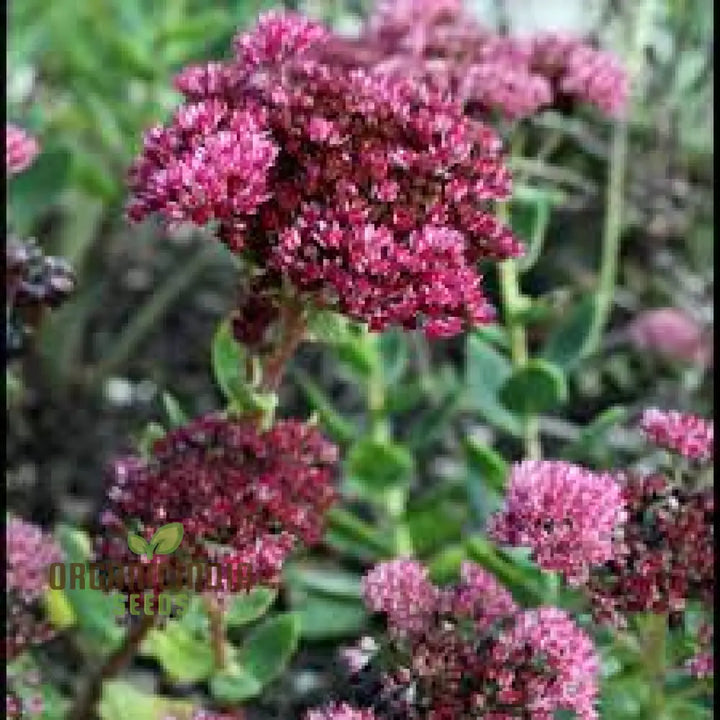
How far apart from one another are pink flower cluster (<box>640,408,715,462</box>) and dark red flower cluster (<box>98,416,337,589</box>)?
0.95ft

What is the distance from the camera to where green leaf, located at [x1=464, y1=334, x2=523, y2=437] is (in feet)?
6.55

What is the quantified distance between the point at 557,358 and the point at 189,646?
626mm

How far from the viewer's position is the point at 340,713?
1.25 m

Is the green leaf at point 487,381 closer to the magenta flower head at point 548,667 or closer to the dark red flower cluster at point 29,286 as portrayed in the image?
the dark red flower cluster at point 29,286

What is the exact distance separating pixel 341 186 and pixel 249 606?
465mm

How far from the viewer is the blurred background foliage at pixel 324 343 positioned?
2146 millimetres

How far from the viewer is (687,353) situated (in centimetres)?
252

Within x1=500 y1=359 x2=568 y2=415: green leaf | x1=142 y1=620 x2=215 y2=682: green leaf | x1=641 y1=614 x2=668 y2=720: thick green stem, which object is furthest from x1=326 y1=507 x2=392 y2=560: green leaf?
x1=641 y1=614 x2=668 y2=720: thick green stem

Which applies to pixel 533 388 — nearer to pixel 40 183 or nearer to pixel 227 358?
pixel 227 358

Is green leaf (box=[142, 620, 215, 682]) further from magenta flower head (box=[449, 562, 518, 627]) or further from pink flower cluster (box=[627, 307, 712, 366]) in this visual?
pink flower cluster (box=[627, 307, 712, 366])

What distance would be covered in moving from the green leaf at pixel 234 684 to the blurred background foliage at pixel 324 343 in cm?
36

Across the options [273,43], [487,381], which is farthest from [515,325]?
[273,43]

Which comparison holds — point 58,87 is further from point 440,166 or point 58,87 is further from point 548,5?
point 440,166

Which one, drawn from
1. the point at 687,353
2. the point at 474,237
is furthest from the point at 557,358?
the point at 474,237
